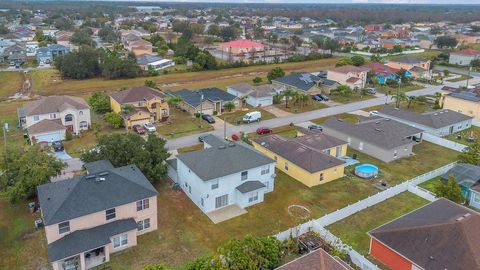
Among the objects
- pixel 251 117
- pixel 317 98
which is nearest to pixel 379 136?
pixel 251 117

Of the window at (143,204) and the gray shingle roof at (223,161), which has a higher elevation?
the gray shingle roof at (223,161)

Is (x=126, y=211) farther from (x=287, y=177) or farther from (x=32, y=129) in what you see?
(x=32, y=129)

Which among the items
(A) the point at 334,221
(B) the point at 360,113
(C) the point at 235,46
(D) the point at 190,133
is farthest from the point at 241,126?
A: (C) the point at 235,46

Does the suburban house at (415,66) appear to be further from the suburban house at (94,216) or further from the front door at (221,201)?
the suburban house at (94,216)

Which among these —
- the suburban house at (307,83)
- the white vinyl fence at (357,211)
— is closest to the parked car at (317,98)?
the suburban house at (307,83)

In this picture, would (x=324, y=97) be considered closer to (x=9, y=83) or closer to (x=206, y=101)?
(x=206, y=101)

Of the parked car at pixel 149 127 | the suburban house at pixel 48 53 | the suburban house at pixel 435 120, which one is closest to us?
the parked car at pixel 149 127

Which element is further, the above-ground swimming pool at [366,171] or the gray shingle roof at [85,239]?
the above-ground swimming pool at [366,171]
